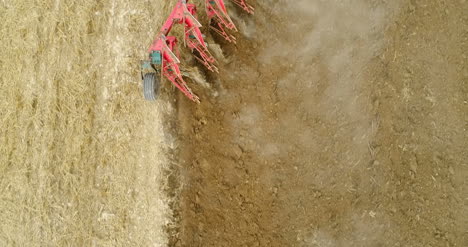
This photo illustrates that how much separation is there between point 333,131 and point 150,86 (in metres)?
3.12

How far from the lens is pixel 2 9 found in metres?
6.78

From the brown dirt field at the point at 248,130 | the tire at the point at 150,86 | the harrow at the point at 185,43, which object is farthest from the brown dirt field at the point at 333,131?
the tire at the point at 150,86

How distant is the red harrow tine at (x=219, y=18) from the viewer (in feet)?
20.1

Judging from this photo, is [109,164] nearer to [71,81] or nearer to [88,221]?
[88,221]

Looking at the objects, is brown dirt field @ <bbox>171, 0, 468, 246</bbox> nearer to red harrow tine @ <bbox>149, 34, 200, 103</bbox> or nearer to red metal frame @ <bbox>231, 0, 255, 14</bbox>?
red metal frame @ <bbox>231, 0, 255, 14</bbox>

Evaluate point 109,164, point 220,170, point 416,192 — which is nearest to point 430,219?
point 416,192

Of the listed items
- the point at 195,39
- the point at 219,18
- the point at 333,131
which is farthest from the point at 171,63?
the point at 333,131

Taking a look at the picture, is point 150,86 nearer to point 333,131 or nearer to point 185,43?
point 185,43

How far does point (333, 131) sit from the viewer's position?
21.3 feet

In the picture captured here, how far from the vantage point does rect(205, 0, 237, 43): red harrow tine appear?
6.14 metres

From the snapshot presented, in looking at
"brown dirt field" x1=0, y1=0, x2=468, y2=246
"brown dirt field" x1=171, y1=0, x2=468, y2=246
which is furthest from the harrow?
"brown dirt field" x1=171, y1=0, x2=468, y2=246

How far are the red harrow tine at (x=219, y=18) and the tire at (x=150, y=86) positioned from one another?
4.60 ft

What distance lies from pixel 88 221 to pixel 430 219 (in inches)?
221

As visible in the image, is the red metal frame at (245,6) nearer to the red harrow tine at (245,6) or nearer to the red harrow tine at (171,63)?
the red harrow tine at (245,6)
